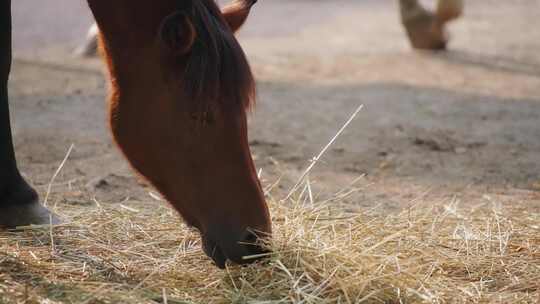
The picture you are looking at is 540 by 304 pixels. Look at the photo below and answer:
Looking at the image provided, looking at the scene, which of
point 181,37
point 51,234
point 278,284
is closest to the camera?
point 181,37

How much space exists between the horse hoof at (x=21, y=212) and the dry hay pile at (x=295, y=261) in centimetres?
6

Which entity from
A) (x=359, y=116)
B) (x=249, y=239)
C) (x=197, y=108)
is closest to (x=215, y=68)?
(x=197, y=108)

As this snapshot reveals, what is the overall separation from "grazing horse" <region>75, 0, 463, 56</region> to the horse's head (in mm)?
5029

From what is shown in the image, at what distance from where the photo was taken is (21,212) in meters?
3.08

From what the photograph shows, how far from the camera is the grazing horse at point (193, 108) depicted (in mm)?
2338

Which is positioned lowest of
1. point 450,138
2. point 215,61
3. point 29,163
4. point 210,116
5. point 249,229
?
point 450,138

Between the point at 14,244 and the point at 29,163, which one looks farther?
the point at 29,163

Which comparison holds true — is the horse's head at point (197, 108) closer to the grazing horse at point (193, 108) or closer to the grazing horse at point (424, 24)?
the grazing horse at point (193, 108)

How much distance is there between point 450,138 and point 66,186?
7.93ft

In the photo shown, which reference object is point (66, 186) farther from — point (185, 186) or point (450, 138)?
point (450, 138)

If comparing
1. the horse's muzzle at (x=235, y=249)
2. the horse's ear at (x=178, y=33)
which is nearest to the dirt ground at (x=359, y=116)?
the horse's muzzle at (x=235, y=249)

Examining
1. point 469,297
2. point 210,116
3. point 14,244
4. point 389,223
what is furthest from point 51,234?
point 469,297

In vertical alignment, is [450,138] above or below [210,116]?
below

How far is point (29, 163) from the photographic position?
425 cm
